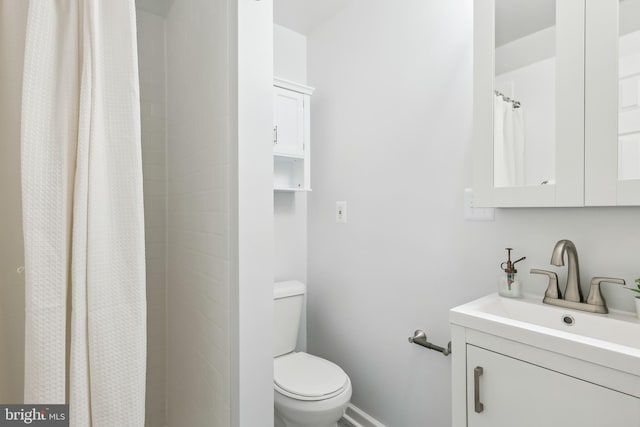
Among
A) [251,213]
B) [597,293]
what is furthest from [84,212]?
[597,293]

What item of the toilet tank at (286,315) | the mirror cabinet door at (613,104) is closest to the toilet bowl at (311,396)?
the toilet tank at (286,315)

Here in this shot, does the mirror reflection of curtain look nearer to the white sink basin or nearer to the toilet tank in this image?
the white sink basin

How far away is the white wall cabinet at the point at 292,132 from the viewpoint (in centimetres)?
191

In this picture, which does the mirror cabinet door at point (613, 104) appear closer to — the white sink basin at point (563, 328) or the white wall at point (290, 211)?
the white sink basin at point (563, 328)

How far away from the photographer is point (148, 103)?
181 cm

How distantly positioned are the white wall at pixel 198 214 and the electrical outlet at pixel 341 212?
2.84 ft

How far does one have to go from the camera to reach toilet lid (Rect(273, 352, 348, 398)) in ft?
4.96

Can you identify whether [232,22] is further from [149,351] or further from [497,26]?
[149,351]

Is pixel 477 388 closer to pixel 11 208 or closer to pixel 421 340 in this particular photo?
→ pixel 421 340

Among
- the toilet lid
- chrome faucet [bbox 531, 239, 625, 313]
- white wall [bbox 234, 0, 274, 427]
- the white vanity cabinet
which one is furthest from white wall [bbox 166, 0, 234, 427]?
chrome faucet [bbox 531, 239, 625, 313]

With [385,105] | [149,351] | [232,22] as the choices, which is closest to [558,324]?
[385,105]

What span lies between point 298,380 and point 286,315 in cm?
40

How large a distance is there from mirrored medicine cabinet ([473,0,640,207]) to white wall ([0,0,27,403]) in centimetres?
148

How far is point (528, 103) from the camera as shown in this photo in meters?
1.20
